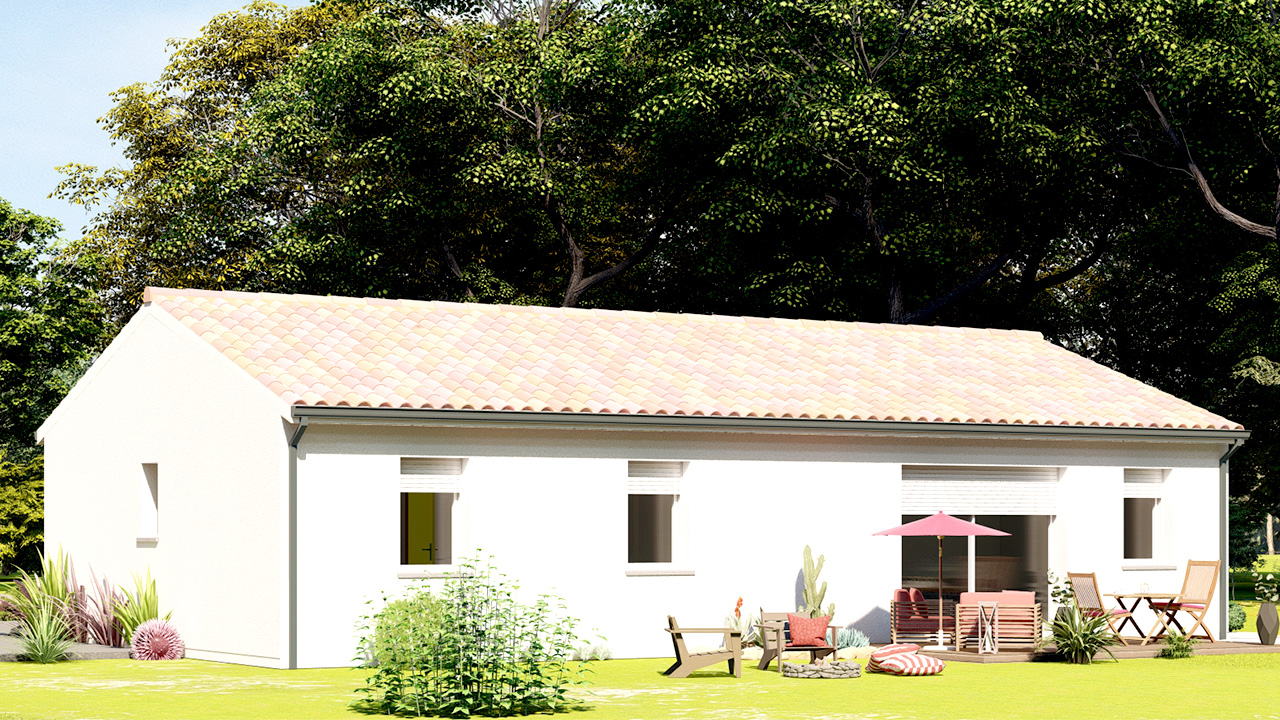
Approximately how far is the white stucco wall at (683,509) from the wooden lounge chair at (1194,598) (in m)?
1.05

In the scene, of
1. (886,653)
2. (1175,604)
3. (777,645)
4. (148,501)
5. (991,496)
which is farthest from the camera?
(991,496)

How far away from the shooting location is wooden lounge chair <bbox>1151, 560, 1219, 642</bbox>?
21.1 metres

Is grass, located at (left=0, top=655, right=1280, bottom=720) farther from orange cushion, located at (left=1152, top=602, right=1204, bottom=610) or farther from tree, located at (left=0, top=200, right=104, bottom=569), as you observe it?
tree, located at (left=0, top=200, right=104, bottom=569)

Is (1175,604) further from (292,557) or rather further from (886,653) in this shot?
(292,557)

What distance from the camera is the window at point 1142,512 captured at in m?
23.0

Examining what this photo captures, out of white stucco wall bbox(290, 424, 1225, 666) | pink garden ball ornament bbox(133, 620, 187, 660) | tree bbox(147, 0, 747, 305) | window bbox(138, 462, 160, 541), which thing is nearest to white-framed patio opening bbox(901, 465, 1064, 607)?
white stucco wall bbox(290, 424, 1225, 666)

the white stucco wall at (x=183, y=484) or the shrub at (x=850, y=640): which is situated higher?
the white stucco wall at (x=183, y=484)

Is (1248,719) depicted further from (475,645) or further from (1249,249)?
(1249,249)

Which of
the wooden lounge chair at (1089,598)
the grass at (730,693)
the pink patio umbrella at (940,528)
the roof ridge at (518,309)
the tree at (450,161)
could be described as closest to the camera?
the grass at (730,693)

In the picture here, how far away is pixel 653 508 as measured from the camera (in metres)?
23.7

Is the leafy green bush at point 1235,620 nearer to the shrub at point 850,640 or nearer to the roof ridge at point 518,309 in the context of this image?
the roof ridge at point 518,309

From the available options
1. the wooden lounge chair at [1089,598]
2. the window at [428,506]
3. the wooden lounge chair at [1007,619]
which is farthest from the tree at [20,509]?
the wooden lounge chair at [1089,598]

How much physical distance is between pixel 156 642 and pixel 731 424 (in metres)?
7.45

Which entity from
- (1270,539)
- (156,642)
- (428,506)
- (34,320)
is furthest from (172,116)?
(1270,539)
